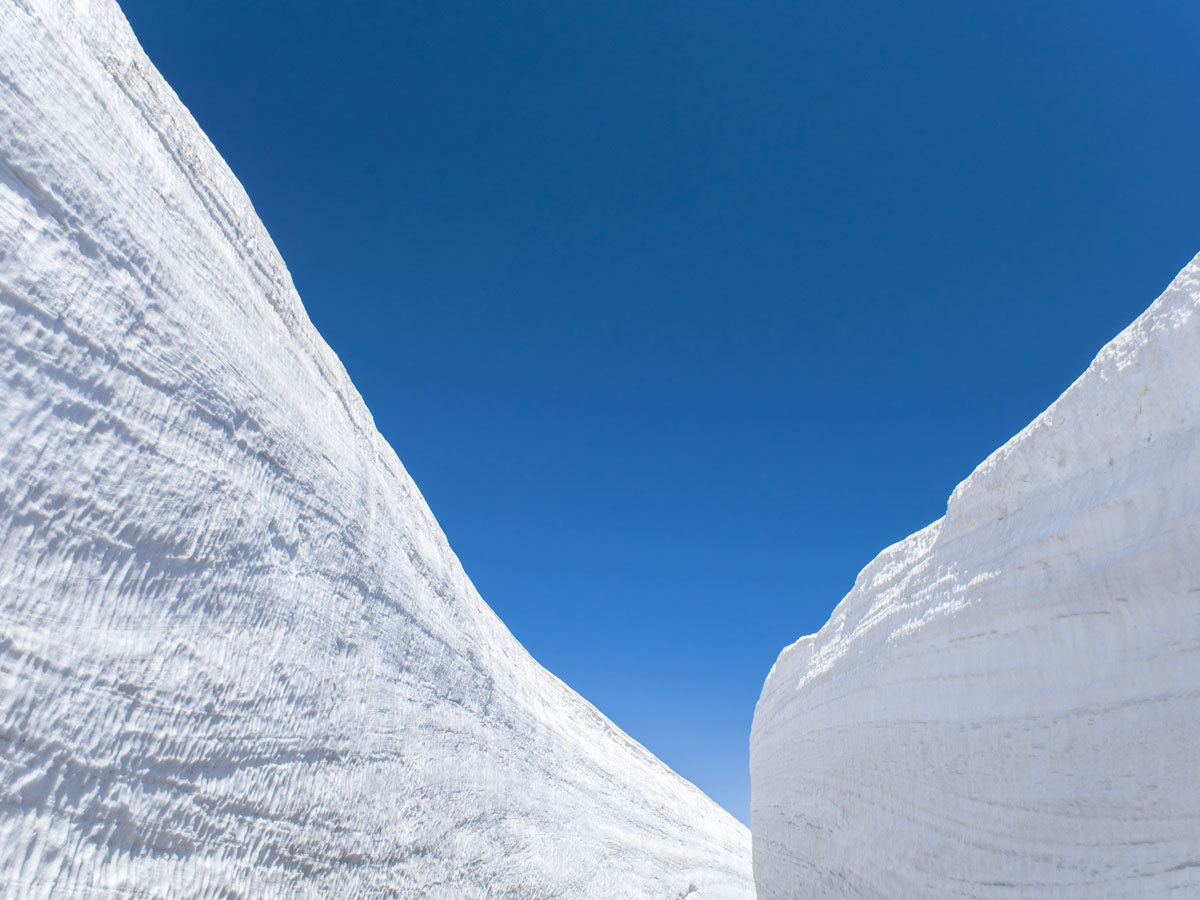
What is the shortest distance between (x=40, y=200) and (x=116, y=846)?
1.36 metres

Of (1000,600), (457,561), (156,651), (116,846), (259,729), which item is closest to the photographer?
(116,846)

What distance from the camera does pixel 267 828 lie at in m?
2.06

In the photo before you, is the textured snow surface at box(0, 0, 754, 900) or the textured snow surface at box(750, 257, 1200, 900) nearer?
the textured snow surface at box(0, 0, 754, 900)

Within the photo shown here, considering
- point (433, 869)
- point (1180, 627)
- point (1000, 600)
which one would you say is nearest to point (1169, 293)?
point (1180, 627)

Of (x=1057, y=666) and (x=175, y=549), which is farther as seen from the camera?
(x=1057, y=666)

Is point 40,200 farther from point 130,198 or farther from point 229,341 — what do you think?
point 229,341

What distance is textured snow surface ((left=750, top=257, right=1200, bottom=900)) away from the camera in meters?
1.65

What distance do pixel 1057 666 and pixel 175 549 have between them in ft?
7.43

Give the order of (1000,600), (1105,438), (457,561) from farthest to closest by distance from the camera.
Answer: (457,561) → (1000,600) → (1105,438)

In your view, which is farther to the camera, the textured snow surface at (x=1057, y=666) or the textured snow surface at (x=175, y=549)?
the textured snow surface at (x=1057, y=666)

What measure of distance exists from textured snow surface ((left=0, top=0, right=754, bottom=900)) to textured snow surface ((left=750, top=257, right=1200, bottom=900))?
1.85 meters

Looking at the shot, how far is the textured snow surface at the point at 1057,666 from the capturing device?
165cm

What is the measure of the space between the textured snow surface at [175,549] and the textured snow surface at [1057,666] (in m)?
1.85

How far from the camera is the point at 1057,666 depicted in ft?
6.44
